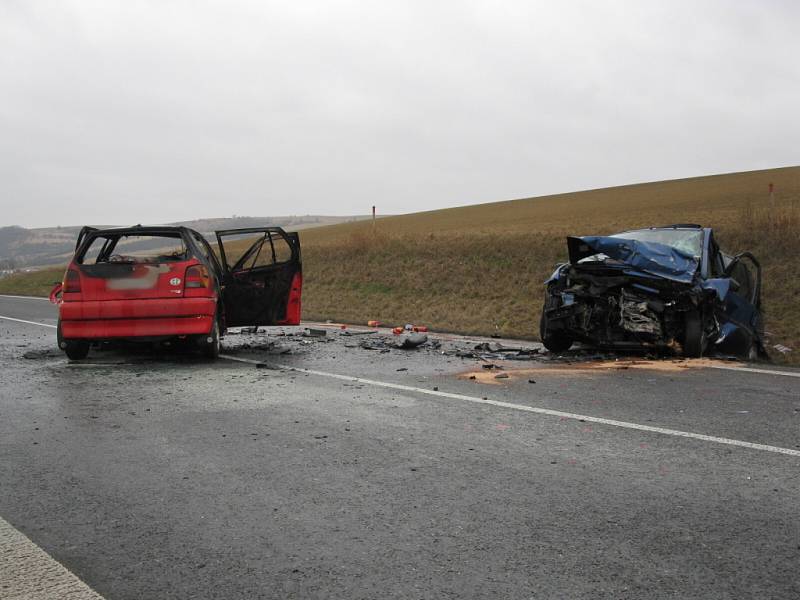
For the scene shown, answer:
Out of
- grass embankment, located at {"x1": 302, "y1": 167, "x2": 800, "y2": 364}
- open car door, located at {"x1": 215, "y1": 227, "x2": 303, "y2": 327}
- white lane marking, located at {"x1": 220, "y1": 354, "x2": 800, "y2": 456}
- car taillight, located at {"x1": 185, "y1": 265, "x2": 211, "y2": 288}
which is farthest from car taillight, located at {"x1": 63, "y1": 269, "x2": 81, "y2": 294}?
grass embankment, located at {"x1": 302, "y1": 167, "x2": 800, "y2": 364}

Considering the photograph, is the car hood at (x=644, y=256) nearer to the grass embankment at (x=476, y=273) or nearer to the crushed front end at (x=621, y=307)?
the crushed front end at (x=621, y=307)

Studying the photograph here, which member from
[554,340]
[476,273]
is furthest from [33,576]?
[476,273]

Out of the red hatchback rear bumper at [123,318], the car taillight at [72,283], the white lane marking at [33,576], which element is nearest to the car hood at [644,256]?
the red hatchback rear bumper at [123,318]

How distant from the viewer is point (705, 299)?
29.1 ft

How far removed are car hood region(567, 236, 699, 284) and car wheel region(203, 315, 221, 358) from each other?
14.0 ft

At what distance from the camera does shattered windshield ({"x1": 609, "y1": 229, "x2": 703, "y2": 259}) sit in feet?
31.3

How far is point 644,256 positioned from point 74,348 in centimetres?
684

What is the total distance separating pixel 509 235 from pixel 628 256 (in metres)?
16.7

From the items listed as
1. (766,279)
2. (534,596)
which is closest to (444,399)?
(534,596)

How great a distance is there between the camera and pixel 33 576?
2957mm

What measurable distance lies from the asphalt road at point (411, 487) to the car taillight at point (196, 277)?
1.71 metres

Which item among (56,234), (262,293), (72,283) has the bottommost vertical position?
(262,293)

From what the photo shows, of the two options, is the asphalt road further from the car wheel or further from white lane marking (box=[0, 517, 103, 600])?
the car wheel

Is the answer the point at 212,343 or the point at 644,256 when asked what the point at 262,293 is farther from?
the point at 644,256
